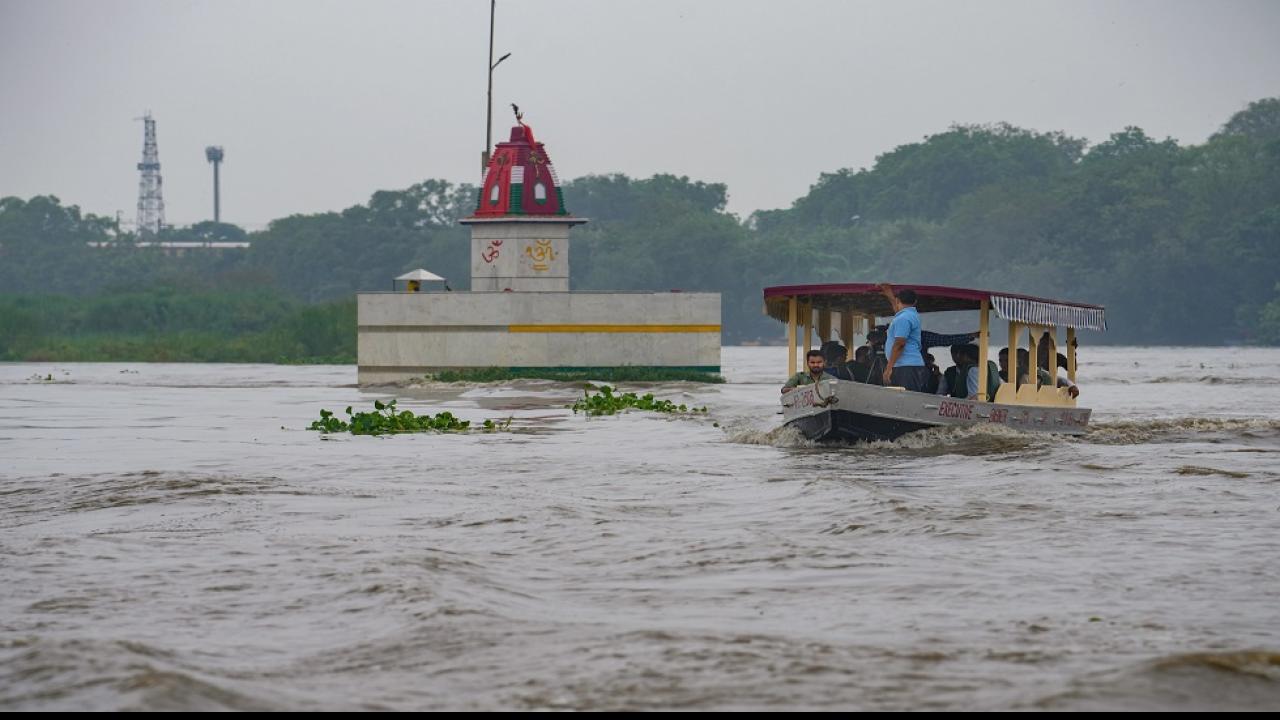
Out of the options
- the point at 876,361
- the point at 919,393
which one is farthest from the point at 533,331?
the point at 919,393

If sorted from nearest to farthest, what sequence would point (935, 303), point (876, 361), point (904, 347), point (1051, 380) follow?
point (904, 347), point (876, 361), point (935, 303), point (1051, 380)

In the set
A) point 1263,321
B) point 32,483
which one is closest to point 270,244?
point 1263,321

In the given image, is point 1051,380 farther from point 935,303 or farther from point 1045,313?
point 935,303

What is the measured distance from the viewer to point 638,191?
12650 centimetres

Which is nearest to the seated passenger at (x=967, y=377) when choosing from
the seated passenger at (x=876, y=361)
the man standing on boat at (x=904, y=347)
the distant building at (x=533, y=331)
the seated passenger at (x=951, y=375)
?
the seated passenger at (x=951, y=375)

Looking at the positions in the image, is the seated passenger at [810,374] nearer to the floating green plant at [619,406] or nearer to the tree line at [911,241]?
the floating green plant at [619,406]

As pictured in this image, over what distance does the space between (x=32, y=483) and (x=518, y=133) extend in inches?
1086

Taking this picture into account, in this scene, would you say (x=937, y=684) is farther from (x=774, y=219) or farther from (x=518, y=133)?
(x=774, y=219)

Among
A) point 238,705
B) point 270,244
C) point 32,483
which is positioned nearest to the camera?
point 238,705

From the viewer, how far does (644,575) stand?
410 inches

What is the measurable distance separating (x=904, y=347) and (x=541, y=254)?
2320cm

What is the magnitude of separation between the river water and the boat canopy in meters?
1.57

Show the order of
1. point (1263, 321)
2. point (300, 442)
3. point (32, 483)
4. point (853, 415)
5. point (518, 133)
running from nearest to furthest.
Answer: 1. point (32, 483)
2. point (853, 415)
3. point (300, 442)
4. point (518, 133)
5. point (1263, 321)

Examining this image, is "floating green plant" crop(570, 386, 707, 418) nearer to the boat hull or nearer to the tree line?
the boat hull
